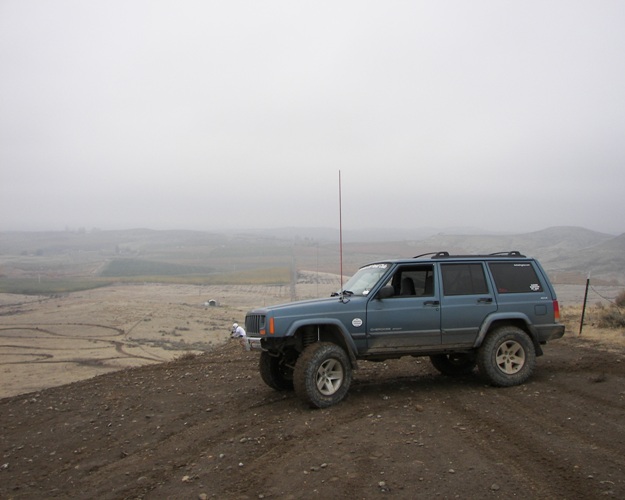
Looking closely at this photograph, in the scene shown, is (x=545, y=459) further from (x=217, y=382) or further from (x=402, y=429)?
(x=217, y=382)

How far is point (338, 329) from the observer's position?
8.42 m

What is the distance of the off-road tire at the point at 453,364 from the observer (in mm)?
9984

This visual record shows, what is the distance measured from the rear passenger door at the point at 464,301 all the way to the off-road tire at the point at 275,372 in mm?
2480

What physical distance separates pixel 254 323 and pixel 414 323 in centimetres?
234

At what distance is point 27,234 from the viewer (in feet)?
514

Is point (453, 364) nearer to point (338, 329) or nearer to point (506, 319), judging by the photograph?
point (506, 319)

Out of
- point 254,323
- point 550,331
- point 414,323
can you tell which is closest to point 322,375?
point 254,323

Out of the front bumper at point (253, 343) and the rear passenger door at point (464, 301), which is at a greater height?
the rear passenger door at point (464, 301)

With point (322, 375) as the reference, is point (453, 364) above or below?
below

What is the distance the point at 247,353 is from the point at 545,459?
850 centimetres

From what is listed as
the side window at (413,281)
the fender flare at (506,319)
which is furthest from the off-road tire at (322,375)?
the fender flare at (506,319)

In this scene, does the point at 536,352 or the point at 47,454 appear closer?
the point at 47,454

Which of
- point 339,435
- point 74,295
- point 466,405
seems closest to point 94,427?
point 339,435

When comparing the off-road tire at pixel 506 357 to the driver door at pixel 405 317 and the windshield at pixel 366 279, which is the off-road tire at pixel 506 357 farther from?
the windshield at pixel 366 279
